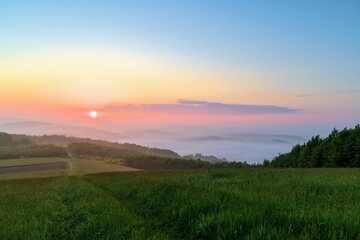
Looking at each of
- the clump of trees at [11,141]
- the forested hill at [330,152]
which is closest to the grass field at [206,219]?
the forested hill at [330,152]

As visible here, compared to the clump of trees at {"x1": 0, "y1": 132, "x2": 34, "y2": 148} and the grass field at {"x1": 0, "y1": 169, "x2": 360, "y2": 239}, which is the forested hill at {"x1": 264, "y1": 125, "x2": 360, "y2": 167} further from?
the clump of trees at {"x1": 0, "y1": 132, "x2": 34, "y2": 148}

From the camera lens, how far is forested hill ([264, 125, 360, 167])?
53281 millimetres

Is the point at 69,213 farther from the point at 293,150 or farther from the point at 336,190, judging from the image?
the point at 293,150

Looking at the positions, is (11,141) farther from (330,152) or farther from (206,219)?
(206,219)

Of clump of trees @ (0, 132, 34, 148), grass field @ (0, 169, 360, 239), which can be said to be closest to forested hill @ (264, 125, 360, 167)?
grass field @ (0, 169, 360, 239)

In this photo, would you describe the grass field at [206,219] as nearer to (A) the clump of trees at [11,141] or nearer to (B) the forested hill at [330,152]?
(B) the forested hill at [330,152]

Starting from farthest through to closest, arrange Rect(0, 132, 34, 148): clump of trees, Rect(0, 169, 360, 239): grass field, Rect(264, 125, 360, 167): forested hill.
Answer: Rect(0, 132, 34, 148): clump of trees < Rect(264, 125, 360, 167): forested hill < Rect(0, 169, 360, 239): grass field

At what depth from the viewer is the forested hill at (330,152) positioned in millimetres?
53281

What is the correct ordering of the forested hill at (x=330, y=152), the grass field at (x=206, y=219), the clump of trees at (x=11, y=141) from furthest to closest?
the clump of trees at (x=11, y=141)
the forested hill at (x=330, y=152)
the grass field at (x=206, y=219)

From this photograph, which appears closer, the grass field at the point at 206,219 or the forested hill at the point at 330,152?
the grass field at the point at 206,219

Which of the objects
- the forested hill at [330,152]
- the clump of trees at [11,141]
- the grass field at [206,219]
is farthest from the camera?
the clump of trees at [11,141]

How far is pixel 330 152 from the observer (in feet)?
184

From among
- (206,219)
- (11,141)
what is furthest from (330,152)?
(11,141)

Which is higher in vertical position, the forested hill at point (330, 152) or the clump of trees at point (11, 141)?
the forested hill at point (330, 152)
